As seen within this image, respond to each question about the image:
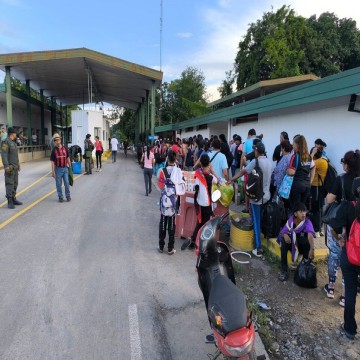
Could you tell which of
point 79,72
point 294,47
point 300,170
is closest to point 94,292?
point 300,170

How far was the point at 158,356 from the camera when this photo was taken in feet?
10.0

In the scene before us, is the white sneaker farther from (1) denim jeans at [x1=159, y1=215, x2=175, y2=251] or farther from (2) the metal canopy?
(2) the metal canopy

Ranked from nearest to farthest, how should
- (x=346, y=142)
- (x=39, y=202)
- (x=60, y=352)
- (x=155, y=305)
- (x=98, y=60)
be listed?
(x=60, y=352)
(x=155, y=305)
(x=346, y=142)
(x=39, y=202)
(x=98, y=60)

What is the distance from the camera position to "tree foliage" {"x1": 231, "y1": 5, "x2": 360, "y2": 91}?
30.8 meters

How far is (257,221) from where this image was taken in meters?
5.63

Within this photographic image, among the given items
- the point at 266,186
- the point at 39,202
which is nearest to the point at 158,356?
the point at 266,186

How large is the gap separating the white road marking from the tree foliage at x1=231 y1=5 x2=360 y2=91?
29.8 m

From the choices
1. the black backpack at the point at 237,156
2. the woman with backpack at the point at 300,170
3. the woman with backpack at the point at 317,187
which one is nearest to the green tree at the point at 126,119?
the black backpack at the point at 237,156

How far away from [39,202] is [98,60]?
40.5ft

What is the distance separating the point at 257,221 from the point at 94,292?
2.92 m

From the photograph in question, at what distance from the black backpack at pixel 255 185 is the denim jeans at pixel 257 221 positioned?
0.22 m

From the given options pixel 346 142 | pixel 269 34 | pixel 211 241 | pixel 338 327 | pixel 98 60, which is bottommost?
pixel 338 327

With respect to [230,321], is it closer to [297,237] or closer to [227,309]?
[227,309]

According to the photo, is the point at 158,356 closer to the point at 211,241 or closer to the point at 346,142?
the point at 211,241
